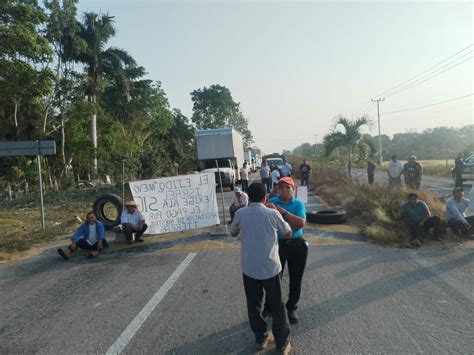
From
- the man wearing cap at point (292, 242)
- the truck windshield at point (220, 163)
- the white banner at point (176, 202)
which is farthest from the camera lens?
the truck windshield at point (220, 163)

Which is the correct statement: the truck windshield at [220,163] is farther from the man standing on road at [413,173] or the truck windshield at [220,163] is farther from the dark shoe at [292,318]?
the dark shoe at [292,318]

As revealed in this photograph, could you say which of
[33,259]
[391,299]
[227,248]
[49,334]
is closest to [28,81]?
[33,259]

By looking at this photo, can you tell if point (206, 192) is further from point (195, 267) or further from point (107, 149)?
point (107, 149)

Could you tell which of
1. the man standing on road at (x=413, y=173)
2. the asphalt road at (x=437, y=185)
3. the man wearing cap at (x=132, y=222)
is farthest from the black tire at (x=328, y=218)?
the asphalt road at (x=437, y=185)

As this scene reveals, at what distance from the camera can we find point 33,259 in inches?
338

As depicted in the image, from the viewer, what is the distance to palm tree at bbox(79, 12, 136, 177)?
3303 centimetres

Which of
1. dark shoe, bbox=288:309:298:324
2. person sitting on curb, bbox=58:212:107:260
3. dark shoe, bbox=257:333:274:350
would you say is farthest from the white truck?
dark shoe, bbox=257:333:274:350

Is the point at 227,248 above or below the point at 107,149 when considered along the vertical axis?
below

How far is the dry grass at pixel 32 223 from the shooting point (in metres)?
9.81

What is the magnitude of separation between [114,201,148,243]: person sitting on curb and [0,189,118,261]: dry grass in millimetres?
2428

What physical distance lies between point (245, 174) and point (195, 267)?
446 inches

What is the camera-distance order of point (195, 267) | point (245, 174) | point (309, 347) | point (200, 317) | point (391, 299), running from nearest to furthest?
point (309, 347) → point (200, 317) → point (391, 299) → point (195, 267) → point (245, 174)

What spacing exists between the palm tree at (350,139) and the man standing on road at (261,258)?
626 inches

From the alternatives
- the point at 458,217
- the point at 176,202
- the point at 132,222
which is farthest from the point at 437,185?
the point at 132,222
